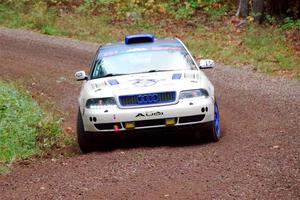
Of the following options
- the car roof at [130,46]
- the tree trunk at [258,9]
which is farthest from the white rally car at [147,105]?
the tree trunk at [258,9]

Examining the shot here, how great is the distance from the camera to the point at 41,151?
31.9ft

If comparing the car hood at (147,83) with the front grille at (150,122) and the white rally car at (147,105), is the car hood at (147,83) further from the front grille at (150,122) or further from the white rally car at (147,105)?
the front grille at (150,122)

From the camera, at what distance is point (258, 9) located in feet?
80.3

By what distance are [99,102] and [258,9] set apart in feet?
53.5

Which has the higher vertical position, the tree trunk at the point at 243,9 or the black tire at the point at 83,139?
the black tire at the point at 83,139

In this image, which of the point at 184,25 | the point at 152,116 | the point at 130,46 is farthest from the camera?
the point at 184,25

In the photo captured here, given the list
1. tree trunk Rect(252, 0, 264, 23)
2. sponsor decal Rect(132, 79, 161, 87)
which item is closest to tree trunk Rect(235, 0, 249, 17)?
tree trunk Rect(252, 0, 264, 23)

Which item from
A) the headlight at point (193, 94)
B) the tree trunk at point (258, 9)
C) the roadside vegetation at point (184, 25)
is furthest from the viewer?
the tree trunk at point (258, 9)

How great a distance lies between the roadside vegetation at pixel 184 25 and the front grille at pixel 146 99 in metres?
9.71

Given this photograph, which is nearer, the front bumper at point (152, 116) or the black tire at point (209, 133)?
the front bumper at point (152, 116)

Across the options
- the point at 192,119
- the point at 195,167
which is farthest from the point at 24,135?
the point at 195,167

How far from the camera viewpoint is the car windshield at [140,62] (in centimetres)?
1027

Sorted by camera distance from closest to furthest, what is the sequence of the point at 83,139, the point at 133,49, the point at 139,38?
the point at 83,139 → the point at 133,49 → the point at 139,38

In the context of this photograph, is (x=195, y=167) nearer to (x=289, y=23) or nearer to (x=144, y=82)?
(x=144, y=82)
